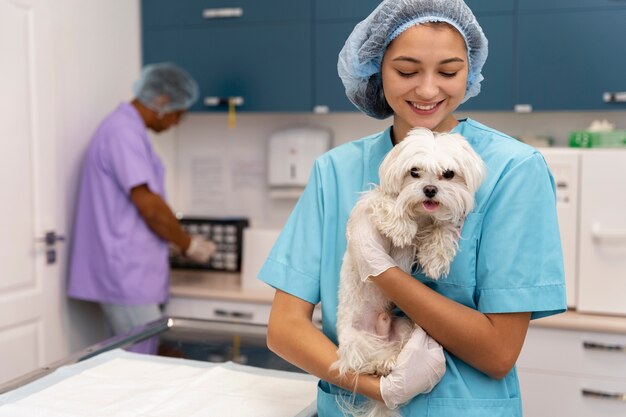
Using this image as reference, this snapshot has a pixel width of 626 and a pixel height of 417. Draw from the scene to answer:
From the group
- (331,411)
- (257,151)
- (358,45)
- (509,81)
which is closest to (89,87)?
(257,151)

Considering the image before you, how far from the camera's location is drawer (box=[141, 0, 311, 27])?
10.0 feet

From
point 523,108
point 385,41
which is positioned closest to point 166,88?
point 523,108

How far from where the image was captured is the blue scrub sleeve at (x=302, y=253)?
122 centimetres

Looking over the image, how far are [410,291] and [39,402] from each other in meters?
0.81

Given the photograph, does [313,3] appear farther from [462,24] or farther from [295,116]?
[462,24]

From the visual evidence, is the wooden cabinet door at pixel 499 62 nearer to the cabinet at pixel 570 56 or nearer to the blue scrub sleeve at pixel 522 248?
the cabinet at pixel 570 56

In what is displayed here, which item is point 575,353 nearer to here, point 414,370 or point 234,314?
point 234,314

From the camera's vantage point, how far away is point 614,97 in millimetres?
2652

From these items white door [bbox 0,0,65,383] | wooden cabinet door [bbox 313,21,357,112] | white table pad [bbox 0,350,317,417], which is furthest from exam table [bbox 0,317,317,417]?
wooden cabinet door [bbox 313,21,357,112]

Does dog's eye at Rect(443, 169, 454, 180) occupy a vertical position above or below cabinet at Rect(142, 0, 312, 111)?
below

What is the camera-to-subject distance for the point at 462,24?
1116mm

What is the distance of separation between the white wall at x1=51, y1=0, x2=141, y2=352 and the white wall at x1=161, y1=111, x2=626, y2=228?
47cm

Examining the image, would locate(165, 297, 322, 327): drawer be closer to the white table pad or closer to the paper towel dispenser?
the paper towel dispenser

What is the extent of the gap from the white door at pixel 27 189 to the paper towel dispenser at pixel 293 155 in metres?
1.05
